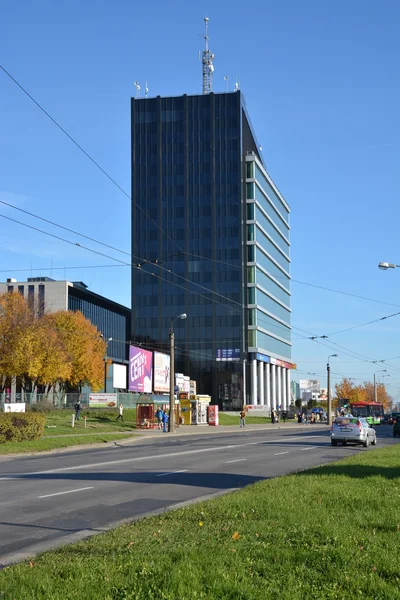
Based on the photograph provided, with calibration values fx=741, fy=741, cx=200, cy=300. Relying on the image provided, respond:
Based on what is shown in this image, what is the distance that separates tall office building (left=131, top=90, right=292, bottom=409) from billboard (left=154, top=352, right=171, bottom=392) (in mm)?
38201

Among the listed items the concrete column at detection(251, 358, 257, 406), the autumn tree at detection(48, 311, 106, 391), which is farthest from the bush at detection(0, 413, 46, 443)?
the concrete column at detection(251, 358, 257, 406)

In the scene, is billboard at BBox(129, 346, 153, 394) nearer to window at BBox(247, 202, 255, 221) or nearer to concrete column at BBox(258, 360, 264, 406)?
window at BBox(247, 202, 255, 221)

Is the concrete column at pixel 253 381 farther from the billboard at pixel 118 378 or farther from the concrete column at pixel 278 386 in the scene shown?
the billboard at pixel 118 378

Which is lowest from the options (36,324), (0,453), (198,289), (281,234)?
(0,453)

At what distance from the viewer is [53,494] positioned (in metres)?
15.3

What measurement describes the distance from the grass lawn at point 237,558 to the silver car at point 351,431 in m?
22.9

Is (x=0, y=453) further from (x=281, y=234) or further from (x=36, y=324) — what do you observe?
(x=281, y=234)

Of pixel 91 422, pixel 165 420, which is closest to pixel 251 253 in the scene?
Result: pixel 91 422

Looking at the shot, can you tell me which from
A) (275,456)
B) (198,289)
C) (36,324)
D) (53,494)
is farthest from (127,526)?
(198,289)

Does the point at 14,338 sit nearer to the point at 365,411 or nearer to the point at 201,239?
the point at 201,239

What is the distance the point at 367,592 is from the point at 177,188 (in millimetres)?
105300

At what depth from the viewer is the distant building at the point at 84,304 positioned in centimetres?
11975

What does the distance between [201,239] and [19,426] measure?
75.8 m

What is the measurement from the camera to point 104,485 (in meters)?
17.0
